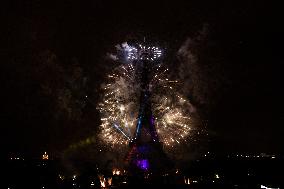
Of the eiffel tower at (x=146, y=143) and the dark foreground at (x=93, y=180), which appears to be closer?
the dark foreground at (x=93, y=180)

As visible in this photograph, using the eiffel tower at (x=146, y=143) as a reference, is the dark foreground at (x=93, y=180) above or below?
below

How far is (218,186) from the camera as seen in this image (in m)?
13.2

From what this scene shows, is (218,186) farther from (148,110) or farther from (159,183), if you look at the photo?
(148,110)

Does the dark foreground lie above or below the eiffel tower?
below

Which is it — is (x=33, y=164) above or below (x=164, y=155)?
below

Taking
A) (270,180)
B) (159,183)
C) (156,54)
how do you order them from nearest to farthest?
(159,183) < (270,180) < (156,54)

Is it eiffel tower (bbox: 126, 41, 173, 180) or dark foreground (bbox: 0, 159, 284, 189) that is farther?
eiffel tower (bbox: 126, 41, 173, 180)

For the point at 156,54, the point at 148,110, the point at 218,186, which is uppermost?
the point at 156,54

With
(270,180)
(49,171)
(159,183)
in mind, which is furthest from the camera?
(270,180)

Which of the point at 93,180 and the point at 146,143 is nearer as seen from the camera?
the point at 93,180

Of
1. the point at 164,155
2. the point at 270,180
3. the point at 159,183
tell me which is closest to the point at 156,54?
the point at 164,155

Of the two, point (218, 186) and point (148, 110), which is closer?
point (218, 186)

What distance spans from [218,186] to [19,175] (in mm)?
9630

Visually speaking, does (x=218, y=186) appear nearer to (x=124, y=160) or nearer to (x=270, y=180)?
(x=270, y=180)
